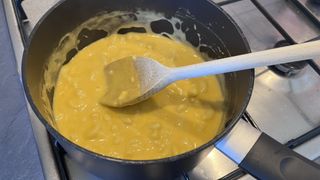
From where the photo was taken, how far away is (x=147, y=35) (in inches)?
29.5

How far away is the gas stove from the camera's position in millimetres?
569

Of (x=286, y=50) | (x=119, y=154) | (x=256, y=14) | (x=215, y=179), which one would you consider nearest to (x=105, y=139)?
(x=119, y=154)

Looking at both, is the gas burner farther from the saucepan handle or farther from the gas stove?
the saucepan handle

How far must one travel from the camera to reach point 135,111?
624mm

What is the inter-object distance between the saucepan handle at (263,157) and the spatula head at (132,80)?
153 mm

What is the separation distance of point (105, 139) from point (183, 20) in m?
0.26

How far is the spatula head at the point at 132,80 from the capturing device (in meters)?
0.59

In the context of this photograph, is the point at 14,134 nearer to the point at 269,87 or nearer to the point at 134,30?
the point at 134,30

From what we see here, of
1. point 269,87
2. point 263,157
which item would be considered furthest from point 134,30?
point 263,157

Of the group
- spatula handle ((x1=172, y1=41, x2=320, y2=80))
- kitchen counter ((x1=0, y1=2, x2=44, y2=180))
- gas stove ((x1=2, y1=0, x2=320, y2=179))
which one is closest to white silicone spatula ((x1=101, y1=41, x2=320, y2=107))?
spatula handle ((x1=172, y1=41, x2=320, y2=80))

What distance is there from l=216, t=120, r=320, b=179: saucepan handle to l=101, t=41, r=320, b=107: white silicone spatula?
88 mm

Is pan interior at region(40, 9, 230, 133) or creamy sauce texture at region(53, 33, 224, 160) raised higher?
pan interior at region(40, 9, 230, 133)

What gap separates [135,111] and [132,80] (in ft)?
0.17

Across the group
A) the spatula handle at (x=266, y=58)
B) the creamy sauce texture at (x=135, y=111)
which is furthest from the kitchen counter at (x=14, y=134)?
the spatula handle at (x=266, y=58)
